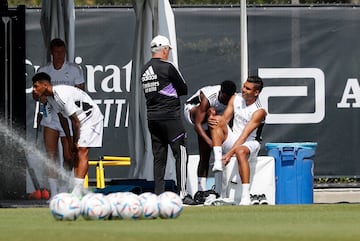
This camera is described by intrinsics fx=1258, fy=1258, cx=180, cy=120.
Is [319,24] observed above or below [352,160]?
above

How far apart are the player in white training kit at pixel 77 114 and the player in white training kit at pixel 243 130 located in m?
1.66

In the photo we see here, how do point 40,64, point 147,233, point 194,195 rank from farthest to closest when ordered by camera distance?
1. point 40,64
2. point 194,195
3. point 147,233

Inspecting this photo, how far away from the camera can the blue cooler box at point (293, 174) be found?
17797 mm

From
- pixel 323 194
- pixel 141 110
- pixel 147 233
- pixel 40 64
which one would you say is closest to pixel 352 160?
pixel 323 194

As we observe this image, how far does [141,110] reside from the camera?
62.5 feet

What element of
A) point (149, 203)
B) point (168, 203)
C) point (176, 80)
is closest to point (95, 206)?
point (149, 203)

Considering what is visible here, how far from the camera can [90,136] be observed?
16859 millimetres

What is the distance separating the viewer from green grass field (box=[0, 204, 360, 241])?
10586 mm

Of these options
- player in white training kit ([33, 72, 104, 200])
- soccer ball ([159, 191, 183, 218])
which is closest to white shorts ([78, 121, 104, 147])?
player in white training kit ([33, 72, 104, 200])

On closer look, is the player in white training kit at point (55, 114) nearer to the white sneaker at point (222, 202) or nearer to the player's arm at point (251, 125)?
the white sneaker at point (222, 202)

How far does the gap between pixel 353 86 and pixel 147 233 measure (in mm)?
10628

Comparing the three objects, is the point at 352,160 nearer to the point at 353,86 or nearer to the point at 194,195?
the point at 353,86

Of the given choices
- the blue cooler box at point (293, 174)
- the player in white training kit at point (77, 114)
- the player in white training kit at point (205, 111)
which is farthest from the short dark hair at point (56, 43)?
the blue cooler box at point (293, 174)

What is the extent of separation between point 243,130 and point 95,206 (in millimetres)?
5304
